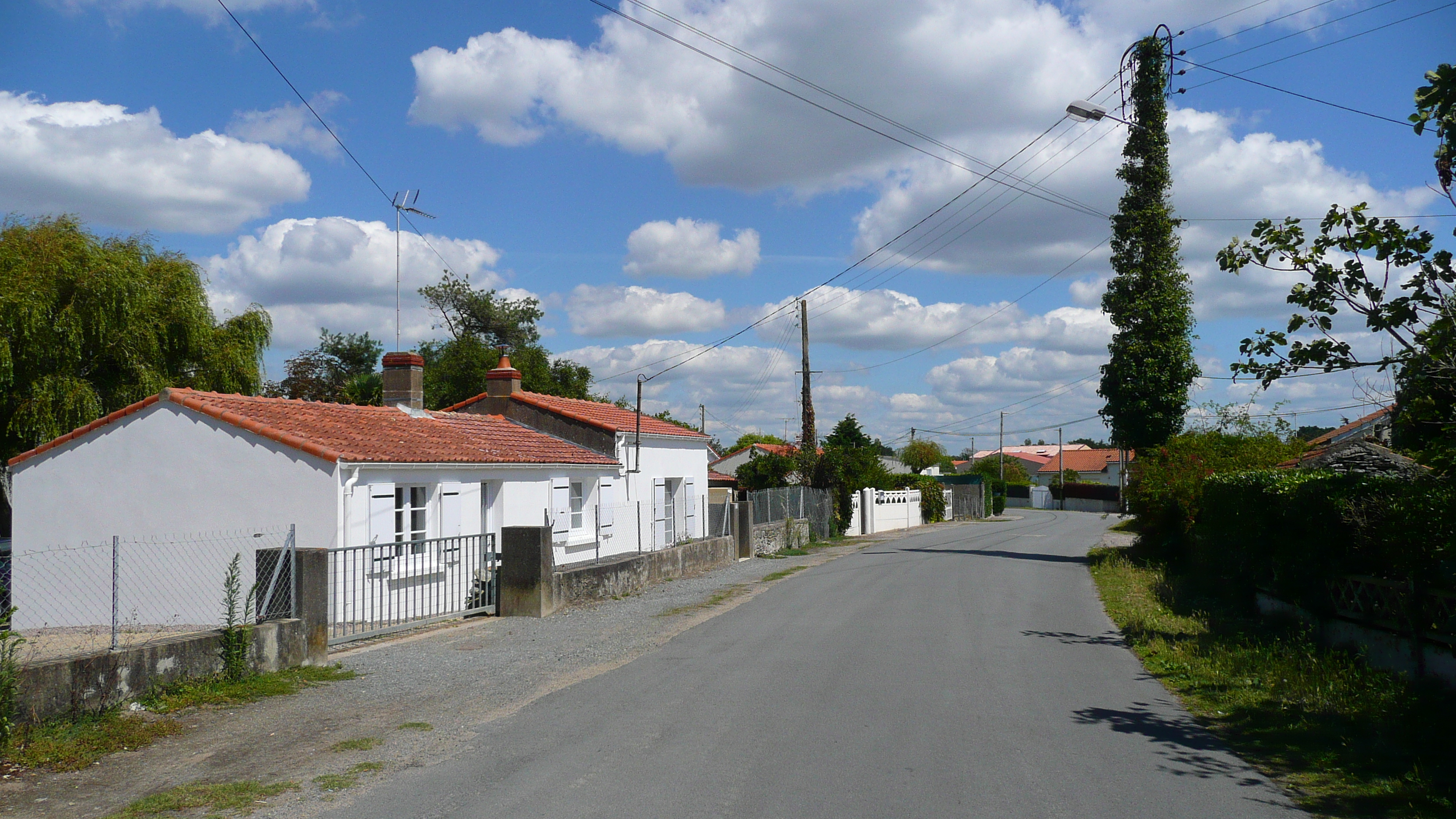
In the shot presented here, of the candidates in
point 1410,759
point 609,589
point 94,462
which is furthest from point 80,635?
point 1410,759

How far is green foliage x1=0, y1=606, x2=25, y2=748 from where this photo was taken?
21.7 ft

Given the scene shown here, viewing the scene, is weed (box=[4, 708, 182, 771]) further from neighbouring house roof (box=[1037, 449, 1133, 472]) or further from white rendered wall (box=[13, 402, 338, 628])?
neighbouring house roof (box=[1037, 449, 1133, 472])

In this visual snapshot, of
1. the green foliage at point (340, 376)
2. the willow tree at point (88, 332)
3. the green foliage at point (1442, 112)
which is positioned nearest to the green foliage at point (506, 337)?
the green foliage at point (340, 376)

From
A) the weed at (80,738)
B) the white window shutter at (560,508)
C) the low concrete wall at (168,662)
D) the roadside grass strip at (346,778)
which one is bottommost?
the roadside grass strip at (346,778)

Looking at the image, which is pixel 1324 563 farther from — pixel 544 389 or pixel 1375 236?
pixel 544 389

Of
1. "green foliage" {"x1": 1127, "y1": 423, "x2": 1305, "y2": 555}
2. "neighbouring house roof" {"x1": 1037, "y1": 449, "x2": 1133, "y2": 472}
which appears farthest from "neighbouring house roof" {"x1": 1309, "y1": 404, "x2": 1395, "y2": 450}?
"neighbouring house roof" {"x1": 1037, "y1": 449, "x2": 1133, "y2": 472}

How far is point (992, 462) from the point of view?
9150cm

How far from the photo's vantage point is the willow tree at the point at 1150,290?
24703 mm

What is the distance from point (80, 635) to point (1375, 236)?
15680 mm

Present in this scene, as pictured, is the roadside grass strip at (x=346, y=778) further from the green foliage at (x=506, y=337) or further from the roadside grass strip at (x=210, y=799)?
the green foliage at (x=506, y=337)

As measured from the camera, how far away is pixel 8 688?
6680 mm

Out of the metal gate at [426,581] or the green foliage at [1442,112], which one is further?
the metal gate at [426,581]

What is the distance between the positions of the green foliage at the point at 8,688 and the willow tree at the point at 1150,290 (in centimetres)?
2399

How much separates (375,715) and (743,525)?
1857 cm
